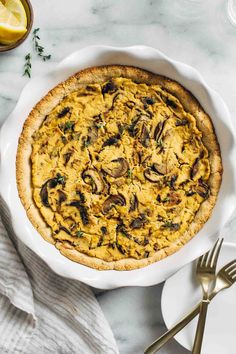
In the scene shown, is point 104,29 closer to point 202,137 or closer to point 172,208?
point 202,137

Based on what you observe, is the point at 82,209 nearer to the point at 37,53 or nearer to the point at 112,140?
the point at 112,140

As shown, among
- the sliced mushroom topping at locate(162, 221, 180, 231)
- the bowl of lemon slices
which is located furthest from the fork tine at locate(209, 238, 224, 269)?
the bowl of lemon slices

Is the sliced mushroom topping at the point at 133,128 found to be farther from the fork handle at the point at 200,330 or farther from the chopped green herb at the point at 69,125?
the fork handle at the point at 200,330

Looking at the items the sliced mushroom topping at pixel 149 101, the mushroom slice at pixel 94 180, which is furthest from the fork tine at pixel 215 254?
the sliced mushroom topping at pixel 149 101

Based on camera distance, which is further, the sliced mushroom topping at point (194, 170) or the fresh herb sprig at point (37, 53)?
the fresh herb sprig at point (37, 53)

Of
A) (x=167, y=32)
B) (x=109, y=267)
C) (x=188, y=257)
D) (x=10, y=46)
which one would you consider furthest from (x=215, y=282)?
(x=10, y=46)

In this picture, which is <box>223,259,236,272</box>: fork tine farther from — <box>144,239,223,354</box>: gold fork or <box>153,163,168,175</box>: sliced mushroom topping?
<box>153,163,168,175</box>: sliced mushroom topping

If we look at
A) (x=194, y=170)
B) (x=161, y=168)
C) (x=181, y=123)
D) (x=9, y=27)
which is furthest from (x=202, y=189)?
(x=9, y=27)
